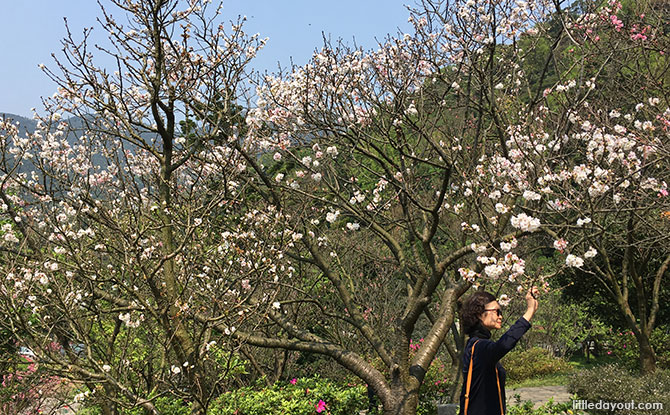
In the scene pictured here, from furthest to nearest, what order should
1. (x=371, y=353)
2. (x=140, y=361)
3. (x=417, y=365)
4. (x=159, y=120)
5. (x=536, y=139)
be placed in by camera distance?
(x=371, y=353) → (x=140, y=361) → (x=417, y=365) → (x=536, y=139) → (x=159, y=120)

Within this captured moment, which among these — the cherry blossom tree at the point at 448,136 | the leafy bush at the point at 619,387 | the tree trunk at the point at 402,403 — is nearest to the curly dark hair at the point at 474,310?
the cherry blossom tree at the point at 448,136

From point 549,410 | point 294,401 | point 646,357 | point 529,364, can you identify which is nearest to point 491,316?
point 549,410

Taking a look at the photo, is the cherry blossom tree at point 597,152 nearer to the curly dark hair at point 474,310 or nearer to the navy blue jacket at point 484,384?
the curly dark hair at point 474,310

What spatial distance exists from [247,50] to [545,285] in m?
4.75

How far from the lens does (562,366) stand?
16.5 meters

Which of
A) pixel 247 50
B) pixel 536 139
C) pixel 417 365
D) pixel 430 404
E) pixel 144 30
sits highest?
pixel 247 50

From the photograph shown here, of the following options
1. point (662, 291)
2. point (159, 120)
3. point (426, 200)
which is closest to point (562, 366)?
point (662, 291)

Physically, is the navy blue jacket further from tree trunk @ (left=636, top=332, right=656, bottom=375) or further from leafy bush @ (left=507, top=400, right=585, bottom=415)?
tree trunk @ (left=636, top=332, right=656, bottom=375)

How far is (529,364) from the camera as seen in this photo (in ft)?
52.4

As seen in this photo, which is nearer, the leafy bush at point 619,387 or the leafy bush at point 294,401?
the leafy bush at point 294,401

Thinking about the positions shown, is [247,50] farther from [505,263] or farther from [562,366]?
[562,366]

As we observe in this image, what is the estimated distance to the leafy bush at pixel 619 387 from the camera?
7.99 meters

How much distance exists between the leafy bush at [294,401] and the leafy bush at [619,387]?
426 cm

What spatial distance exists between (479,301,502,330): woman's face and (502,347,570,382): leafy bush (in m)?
13.5
